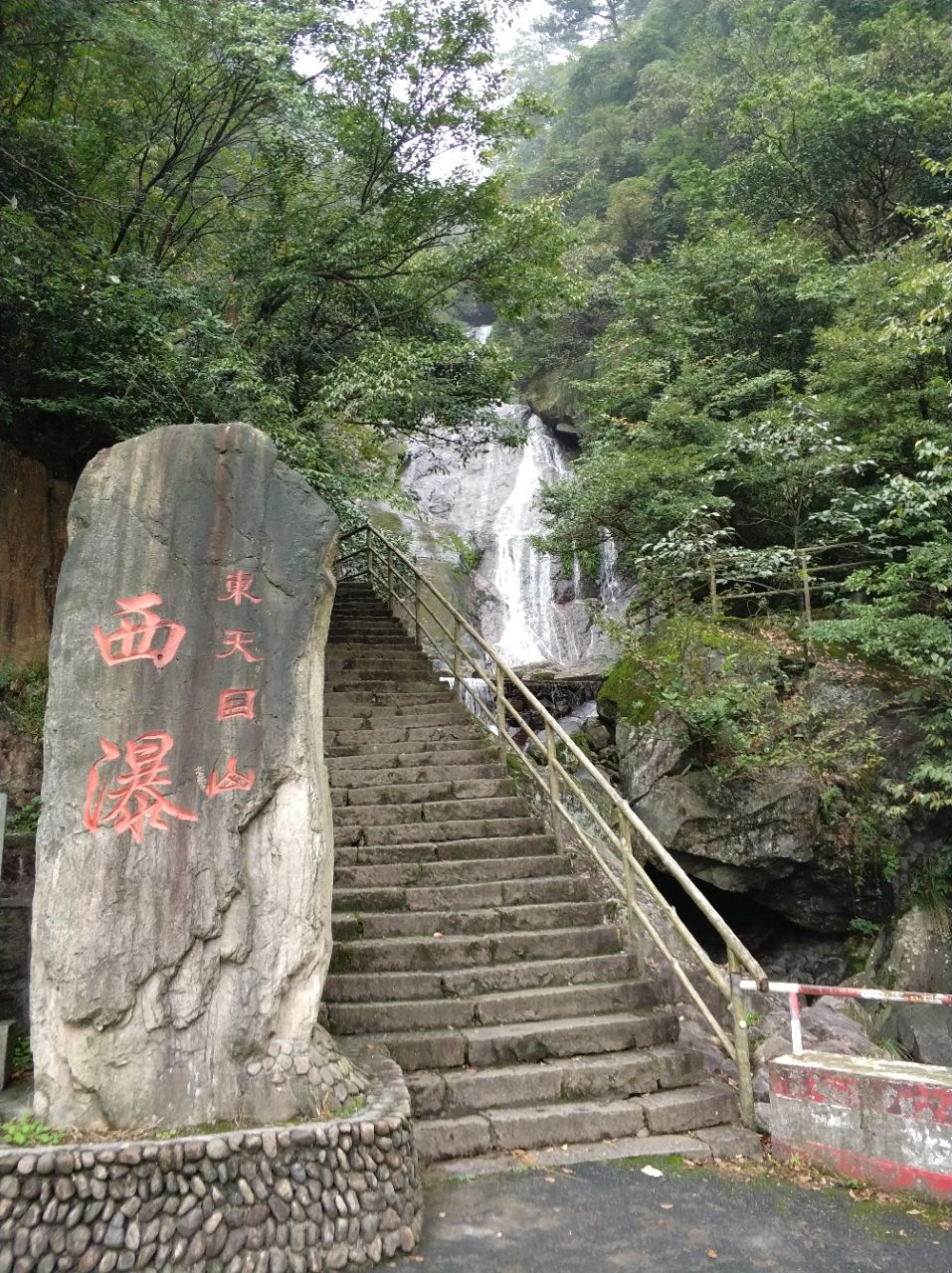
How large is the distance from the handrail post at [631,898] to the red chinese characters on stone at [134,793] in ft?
9.35

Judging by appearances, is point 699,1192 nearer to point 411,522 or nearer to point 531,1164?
point 531,1164

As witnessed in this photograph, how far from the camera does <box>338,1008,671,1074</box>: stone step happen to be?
4625mm

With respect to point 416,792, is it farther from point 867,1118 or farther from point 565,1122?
point 867,1118

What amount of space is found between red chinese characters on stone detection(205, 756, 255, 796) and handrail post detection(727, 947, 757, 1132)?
2.65 m

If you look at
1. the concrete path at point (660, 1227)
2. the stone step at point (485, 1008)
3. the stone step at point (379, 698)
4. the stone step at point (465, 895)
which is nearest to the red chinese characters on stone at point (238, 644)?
the stone step at point (485, 1008)

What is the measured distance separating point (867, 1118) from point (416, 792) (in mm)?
4099

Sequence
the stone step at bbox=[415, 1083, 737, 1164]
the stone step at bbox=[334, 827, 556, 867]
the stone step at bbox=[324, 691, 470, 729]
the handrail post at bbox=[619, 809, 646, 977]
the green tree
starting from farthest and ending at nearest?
the green tree < the stone step at bbox=[324, 691, 470, 729] < the stone step at bbox=[334, 827, 556, 867] < the handrail post at bbox=[619, 809, 646, 977] < the stone step at bbox=[415, 1083, 737, 1164]

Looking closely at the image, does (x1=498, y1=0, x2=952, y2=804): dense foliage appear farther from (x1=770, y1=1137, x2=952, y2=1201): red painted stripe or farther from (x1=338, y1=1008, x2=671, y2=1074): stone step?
(x1=770, y1=1137, x2=952, y2=1201): red painted stripe

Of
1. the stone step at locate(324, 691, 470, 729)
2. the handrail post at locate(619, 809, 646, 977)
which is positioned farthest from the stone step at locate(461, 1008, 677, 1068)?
the stone step at locate(324, 691, 470, 729)

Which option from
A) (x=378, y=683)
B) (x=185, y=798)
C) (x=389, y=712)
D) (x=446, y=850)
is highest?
(x=378, y=683)

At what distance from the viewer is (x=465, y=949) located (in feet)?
17.6

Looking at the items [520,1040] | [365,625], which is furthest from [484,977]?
[365,625]

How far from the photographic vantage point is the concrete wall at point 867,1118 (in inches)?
143

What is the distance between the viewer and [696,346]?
14.7 meters
